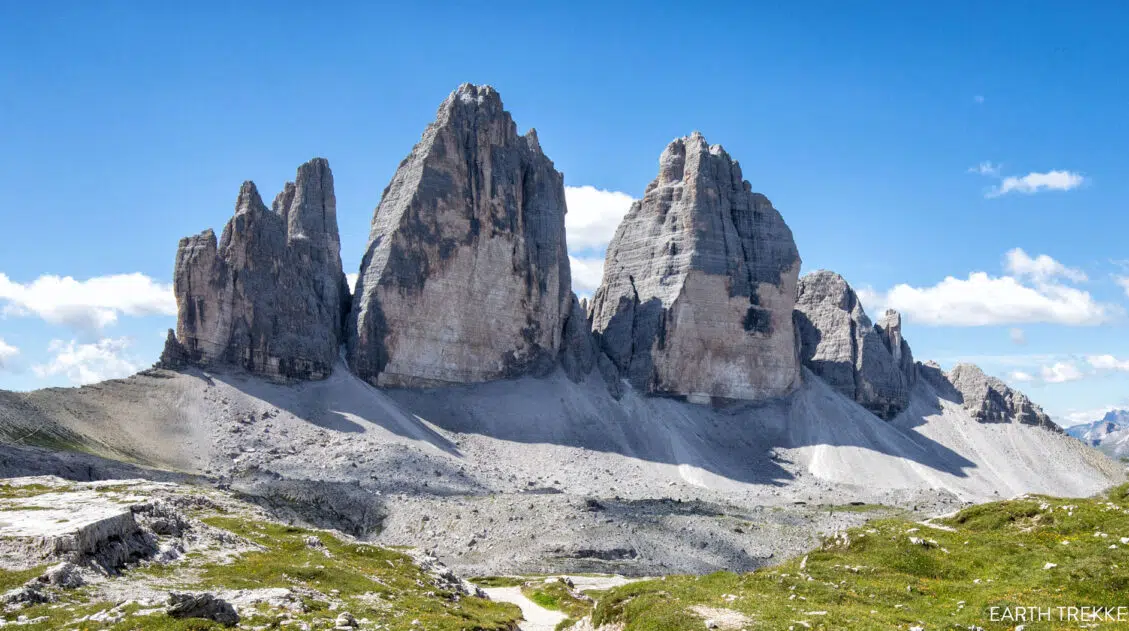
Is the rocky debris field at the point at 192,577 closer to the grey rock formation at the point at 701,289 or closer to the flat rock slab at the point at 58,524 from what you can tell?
the flat rock slab at the point at 58,524

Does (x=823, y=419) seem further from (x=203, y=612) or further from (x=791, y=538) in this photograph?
(x=203, y=612)

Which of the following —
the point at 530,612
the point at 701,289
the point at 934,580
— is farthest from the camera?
the point at 701,289

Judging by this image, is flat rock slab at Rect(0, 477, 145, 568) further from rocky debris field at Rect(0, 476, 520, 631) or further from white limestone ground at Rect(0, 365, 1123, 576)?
white limestone ground at Rect(0, 365, 1123, 576)

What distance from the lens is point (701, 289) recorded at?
512ft

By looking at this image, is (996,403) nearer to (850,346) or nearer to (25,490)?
(850,346)

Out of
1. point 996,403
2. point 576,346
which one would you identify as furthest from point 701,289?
point 996,403

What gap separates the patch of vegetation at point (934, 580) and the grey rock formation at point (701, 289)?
121435 mm

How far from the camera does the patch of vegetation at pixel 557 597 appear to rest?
143ft

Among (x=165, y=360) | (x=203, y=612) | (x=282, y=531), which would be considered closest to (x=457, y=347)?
(x=165, y=360)

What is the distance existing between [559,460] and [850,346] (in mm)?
74748

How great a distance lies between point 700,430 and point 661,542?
7213 cm

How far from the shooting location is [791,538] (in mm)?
83375

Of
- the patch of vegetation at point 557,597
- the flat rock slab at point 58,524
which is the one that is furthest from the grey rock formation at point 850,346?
the flat rock slab at point 58,524

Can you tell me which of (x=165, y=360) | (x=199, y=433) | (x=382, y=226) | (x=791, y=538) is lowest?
(x=791, y=538)
